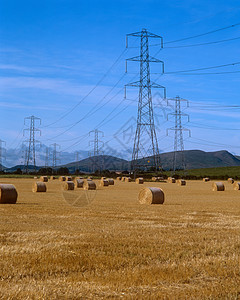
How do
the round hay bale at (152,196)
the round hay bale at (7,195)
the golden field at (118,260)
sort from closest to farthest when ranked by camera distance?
the golden field at (118,260), the round hay bale at (7,195), the round hay bale at (152,196)

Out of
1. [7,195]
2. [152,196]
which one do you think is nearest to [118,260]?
[7,195]

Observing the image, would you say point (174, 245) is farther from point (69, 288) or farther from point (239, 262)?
point (69, 288)

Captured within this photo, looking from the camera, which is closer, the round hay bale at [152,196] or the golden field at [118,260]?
the golden field at [118,260]

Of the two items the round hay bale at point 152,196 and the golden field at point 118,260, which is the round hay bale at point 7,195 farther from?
the golden field at point 118,260

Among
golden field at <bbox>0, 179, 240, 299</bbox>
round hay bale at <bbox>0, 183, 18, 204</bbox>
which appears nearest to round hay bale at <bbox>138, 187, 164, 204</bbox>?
round hay bale at <bbox>0, 183, 18, 204</bbox>

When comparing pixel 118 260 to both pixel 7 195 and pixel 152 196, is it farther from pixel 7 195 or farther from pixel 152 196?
pixel 152 196

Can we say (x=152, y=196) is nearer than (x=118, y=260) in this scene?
No

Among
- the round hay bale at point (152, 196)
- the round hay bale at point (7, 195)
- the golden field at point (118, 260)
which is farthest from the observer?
the round hay bale at point (152, 196)

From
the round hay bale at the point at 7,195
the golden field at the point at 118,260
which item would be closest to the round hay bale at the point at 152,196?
the round hay bale at the point at 7,195

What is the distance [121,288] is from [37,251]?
343 cm

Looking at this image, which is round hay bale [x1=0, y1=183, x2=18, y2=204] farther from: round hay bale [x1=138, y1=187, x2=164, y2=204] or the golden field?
the golden field

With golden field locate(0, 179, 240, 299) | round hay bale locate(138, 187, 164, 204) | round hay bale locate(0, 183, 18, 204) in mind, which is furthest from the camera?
round hay bale locate(138, 187, 164, 204)

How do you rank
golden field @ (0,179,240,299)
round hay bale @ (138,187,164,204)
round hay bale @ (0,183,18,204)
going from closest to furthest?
golden field @ (0,179,240,299), round hay bale @ (0,183,18,204), round hay bale @ (138,187,164,204)

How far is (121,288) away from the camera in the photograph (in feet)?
25.4
